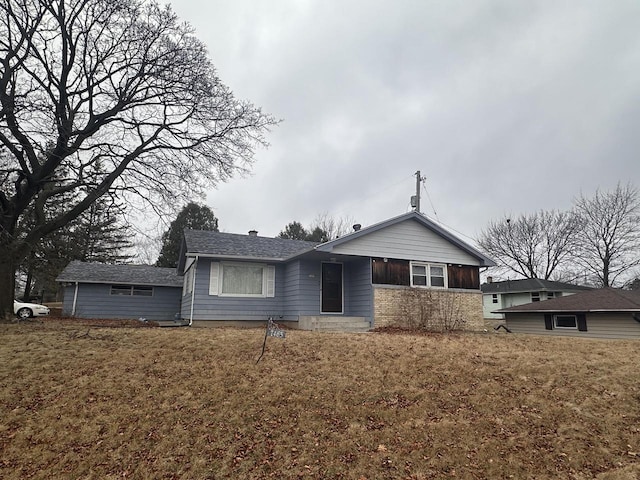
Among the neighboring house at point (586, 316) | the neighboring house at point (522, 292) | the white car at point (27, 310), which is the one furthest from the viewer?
the neighboring house at point (522, 292)

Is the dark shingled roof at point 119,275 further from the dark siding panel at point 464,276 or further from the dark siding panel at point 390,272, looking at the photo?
the dark siding panel at point 464,276

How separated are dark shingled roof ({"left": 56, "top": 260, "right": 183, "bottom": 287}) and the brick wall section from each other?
42.8ft

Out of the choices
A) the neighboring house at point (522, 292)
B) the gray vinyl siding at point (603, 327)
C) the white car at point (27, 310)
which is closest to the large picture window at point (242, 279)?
the white car at point (27, 310)

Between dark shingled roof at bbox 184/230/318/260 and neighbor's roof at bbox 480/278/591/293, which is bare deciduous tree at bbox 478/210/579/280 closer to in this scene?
neighbor's roof at bbox 480/278/591/293

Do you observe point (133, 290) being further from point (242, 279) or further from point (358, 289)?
point (358, 289)

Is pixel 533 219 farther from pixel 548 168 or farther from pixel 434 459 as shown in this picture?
pixel 434 459

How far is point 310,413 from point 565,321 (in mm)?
17892

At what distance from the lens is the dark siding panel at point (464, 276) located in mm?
16484

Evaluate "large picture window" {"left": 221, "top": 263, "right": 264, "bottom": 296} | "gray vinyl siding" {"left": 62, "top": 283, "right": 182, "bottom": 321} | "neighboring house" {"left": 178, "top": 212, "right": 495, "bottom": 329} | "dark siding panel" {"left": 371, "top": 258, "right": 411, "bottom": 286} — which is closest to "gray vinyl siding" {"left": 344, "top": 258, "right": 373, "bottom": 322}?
"neighboring house" {"left": 178, "top": 212, "right": 495, "bottom": 329}

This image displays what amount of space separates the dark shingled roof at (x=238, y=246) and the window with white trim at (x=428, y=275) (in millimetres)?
4401

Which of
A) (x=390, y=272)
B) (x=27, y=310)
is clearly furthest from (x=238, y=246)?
(x=27, y=310)

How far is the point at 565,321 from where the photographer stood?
19250 mm

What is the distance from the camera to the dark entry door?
51.4 ft

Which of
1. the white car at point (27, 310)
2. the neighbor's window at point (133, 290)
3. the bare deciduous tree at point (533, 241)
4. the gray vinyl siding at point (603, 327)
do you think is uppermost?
the bare deciduous tree at point (533, 241)
